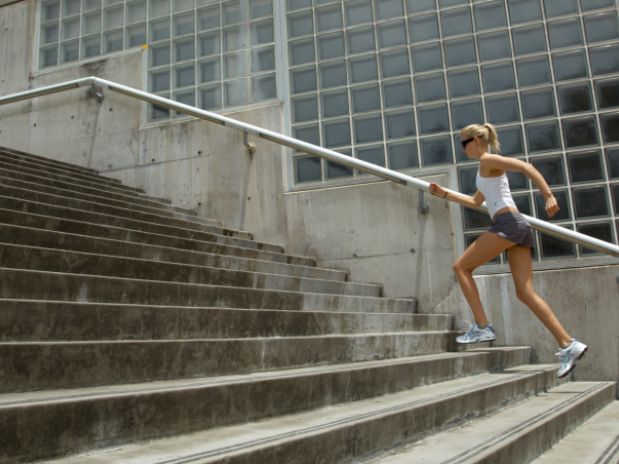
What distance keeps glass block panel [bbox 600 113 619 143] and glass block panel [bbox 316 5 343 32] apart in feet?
10.1

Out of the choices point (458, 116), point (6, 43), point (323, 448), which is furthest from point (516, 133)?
point (6, 43)

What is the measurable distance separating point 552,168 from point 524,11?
1.75m

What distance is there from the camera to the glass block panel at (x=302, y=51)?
6.93 metres

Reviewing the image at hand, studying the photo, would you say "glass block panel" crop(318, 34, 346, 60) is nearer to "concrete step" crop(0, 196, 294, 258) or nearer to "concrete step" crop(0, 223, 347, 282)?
"concrete step" crop(0, 196, 294, 258)

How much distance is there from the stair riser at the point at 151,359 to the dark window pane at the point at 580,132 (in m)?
3.51

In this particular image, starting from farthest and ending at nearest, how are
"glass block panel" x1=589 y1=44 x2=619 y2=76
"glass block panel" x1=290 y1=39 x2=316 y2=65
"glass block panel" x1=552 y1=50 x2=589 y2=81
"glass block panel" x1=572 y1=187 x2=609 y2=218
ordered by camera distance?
"glass block panel" x1=290 y1=39 x2=316 y2=65, "glass block panel" x1=552 y1=50 x2=589 y2=81, "glass block panel" x1=589 y1=44 x2=619 y2=76, "glass block panel" x1=572 y1=187 x2=609 y2=218

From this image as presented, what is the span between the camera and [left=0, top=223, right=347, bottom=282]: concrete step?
11.0ft

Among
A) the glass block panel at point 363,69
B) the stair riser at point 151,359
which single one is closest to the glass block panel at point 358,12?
the glass block panel at point 363,69

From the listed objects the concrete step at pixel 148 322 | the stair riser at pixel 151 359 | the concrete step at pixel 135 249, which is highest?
the concrete step at pixel 135 249

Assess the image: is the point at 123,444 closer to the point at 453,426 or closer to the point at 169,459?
the point at 169,459

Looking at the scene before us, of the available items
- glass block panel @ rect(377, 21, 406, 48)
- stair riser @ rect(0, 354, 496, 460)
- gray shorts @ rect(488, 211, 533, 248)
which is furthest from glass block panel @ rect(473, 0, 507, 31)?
stair riser @ rect(0, 354, 496, 460)

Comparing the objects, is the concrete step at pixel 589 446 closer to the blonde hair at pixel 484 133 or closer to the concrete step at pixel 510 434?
the concrete step at pixel 510 434

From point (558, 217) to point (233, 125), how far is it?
3.65 metres

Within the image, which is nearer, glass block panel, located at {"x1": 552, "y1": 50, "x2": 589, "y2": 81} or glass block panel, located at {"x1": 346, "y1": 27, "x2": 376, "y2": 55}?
glass block panel, located at {"x1": 552, "y1": 50, "x2": 589, "y2": 81}
